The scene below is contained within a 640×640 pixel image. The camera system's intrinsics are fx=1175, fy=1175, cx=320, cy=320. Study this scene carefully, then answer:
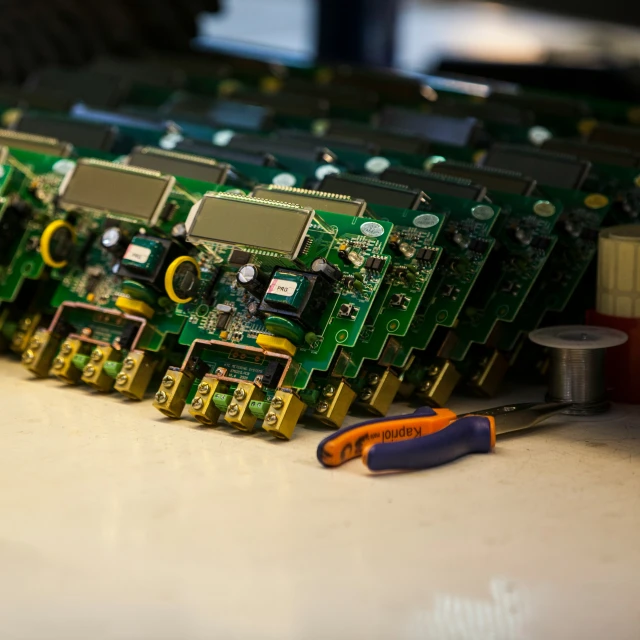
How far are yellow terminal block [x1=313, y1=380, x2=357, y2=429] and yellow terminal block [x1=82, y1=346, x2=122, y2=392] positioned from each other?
102 centimetres

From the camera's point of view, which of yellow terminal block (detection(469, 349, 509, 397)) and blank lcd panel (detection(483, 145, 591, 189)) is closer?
yellow terminal block (detection(469, 349, 509, 397))

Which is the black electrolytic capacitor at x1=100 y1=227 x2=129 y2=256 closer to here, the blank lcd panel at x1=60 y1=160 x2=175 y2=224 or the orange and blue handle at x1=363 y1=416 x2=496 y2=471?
the blank lcd panel at x1=60 y1=160 x2=175 y2=224

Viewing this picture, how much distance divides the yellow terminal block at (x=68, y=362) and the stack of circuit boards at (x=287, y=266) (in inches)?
0.5

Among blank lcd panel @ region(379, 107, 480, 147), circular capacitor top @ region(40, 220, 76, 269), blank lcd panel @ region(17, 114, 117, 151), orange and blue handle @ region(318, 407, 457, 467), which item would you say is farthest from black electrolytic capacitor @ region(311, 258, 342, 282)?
blank lcd panel @ region(379, 107, 480, 147)

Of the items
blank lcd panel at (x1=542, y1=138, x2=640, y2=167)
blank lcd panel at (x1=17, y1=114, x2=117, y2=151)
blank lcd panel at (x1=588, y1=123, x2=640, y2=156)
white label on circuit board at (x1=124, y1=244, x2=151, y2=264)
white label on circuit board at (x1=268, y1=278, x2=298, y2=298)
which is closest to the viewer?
white label on circuit board at (x1=268, y1=278, x2=298, y2=298)

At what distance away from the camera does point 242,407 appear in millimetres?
4711

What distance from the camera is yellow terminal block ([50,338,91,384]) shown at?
533cm

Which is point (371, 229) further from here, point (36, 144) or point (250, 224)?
point (36, 144)

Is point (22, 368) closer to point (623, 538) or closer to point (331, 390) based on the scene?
point (331, 390)

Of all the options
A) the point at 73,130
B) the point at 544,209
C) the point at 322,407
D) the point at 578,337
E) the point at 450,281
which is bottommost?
the point at 322,407

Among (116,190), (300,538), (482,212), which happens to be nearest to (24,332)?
(116,190)

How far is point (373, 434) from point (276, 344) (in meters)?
0.64

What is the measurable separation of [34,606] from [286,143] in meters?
3.88

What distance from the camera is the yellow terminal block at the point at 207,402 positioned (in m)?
4.81
